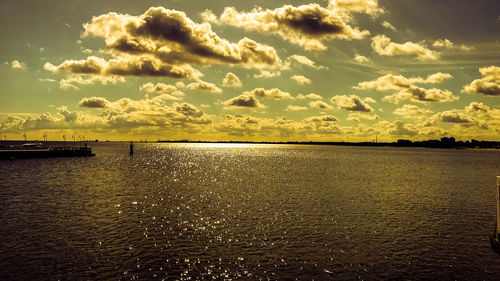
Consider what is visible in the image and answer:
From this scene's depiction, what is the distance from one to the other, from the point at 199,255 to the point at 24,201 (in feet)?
90.8

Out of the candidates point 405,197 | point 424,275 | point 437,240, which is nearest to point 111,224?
point 424,275

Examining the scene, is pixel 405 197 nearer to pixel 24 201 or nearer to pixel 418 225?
pixel 418 225

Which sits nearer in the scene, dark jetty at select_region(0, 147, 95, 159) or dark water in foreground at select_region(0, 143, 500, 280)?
dark water in foreground at select_region(0, 143, 500, 280)

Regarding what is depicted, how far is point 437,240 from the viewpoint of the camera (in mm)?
24500

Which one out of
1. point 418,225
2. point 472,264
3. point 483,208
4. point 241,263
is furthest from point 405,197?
point 241,263

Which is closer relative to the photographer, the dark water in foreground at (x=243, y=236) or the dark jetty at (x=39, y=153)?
the dark water in foreground at (x=243, y=236)

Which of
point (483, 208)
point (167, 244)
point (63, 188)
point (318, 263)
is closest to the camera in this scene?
point (318, 263)

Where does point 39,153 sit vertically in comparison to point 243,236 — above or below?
above

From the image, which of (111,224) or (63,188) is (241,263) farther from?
(63,188)

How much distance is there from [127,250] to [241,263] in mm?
7574

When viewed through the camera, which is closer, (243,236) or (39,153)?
(243,236)

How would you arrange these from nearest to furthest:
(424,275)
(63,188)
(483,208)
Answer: (424,275) → (483,208) → (63,188)

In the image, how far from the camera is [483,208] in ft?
121

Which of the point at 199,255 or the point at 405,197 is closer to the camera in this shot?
the point at 199,255
